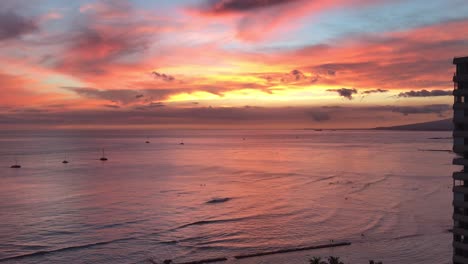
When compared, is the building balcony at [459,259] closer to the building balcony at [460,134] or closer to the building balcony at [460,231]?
the building balcony at [460,231]

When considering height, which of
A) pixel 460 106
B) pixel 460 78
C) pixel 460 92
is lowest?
pixel 460 106

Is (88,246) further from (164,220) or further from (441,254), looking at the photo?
(441,254)

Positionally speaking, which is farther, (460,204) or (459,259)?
(459,259)

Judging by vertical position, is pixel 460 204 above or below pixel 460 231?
above

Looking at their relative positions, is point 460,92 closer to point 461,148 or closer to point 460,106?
point 460,106

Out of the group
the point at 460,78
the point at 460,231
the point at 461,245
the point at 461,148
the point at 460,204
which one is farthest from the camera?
the point at 461,245

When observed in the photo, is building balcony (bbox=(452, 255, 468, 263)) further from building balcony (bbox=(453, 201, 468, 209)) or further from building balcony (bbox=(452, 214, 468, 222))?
building balcony (bbox=(453, 201, 468, 209))

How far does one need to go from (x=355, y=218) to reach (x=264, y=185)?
116 ft

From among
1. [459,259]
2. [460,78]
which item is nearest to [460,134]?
[460,78]

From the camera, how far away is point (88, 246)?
143 feet

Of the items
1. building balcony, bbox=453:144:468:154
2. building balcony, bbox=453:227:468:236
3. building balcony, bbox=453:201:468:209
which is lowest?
building balcony, bbox=453:227:468:236

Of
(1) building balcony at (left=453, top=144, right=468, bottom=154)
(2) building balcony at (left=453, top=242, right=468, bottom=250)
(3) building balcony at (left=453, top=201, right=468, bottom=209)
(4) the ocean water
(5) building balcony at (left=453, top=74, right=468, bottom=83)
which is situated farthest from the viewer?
(4) the ocean water

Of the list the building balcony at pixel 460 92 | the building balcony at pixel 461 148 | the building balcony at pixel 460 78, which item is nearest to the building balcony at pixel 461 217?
the building balcony at pixel 461 148

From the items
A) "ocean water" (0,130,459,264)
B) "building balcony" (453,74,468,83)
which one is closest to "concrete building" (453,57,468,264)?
"building balcony" (453,74,468,83)
